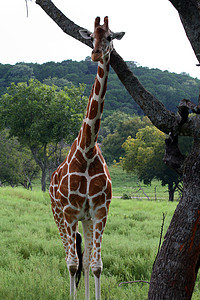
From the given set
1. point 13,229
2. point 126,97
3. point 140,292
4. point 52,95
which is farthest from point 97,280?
point 126,97

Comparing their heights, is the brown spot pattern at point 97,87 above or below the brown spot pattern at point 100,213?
above

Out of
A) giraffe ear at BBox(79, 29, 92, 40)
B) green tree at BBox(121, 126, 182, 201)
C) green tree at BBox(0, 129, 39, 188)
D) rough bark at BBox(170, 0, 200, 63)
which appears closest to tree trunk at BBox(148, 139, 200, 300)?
rough bark at BBox(170, 0, 200, 63)

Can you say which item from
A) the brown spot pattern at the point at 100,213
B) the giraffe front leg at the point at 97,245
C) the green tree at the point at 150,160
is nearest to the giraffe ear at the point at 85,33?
the brown spot pattern at the point at 100,213

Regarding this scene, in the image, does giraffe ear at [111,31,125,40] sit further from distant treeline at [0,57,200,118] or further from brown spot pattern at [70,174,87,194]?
distant treeline at [0,57,200,118]

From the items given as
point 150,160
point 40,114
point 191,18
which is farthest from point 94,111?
point 150,160

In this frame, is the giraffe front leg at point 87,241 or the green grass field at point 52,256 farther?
the green grass field at point 52,256

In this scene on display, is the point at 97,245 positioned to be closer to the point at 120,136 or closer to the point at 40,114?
the point at 40,114

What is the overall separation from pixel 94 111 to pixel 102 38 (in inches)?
31.4

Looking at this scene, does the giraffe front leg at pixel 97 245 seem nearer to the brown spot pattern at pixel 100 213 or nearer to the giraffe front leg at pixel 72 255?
the brown spot pattern at pixel 100 213

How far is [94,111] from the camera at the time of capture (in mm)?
3420

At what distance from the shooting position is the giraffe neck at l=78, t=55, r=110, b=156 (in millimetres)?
3221

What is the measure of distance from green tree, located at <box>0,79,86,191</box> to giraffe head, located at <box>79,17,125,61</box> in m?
16.6

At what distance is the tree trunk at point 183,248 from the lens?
257 centimetres

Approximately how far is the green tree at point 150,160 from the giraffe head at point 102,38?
20.3 metres
